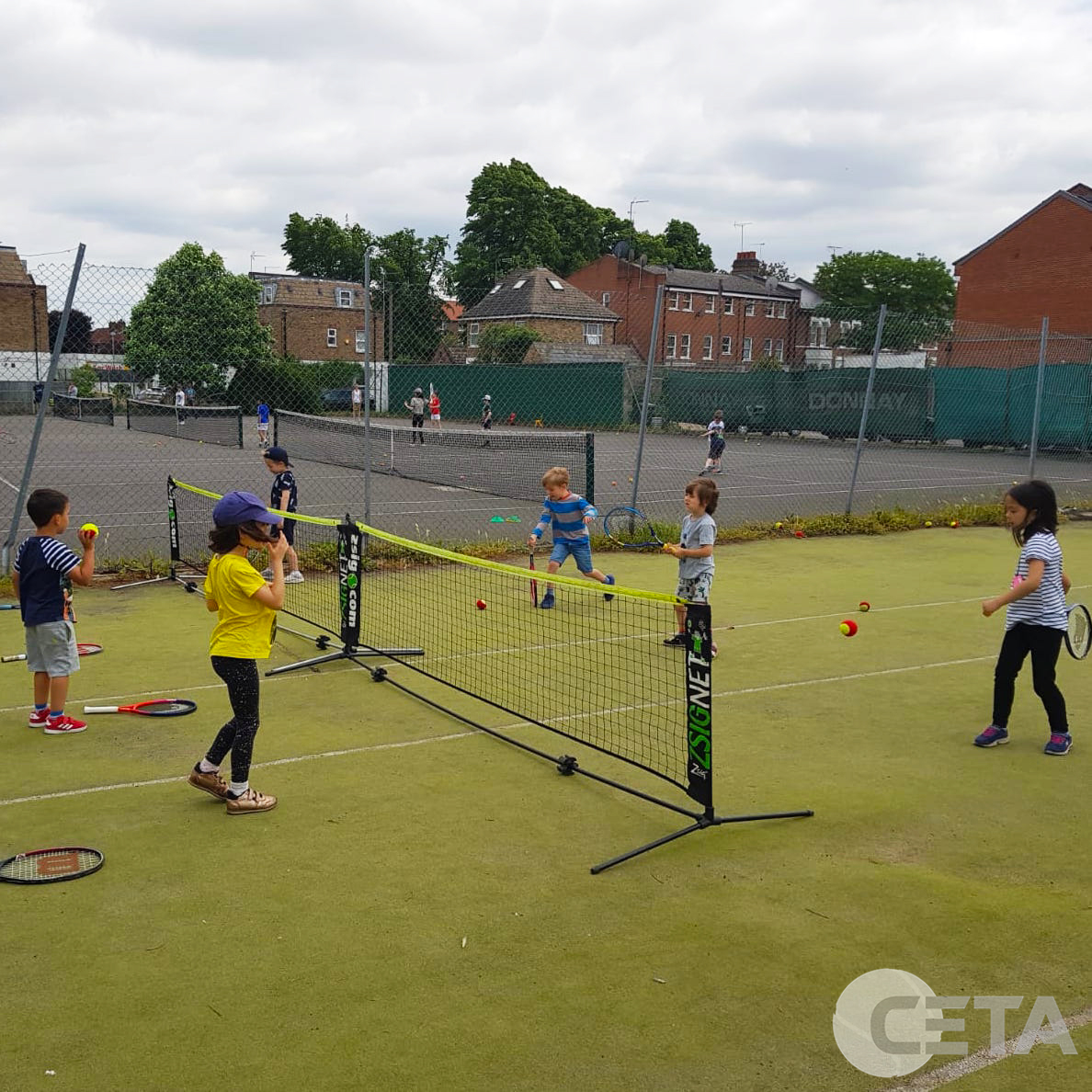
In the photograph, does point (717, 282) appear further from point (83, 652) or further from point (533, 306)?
point (83, 652)

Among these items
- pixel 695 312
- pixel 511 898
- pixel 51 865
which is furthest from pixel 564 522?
pixel 695 312

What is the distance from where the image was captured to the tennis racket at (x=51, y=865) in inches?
192

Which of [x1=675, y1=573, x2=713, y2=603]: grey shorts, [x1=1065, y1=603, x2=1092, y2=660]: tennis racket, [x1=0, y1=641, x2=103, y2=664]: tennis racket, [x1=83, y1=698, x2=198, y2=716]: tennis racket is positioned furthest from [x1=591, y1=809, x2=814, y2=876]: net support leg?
[x1=0, y1=641, x2=103, y2=664]: tennis racket

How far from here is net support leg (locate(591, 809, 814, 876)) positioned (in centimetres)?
507

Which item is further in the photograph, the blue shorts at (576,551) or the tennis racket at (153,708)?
the blue shorts at (576,551)

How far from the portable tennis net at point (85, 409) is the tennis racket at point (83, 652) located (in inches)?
1313

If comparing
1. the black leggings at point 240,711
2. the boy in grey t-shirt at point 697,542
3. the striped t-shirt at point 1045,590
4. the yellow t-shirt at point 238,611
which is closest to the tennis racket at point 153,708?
the black leggings at point 240,711

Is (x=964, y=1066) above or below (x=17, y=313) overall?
below

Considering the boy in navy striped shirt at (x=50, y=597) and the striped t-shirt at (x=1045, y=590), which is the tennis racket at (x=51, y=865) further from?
the striped t-shirt at (x=1045, y=590)

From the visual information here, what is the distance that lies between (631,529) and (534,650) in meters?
6.31

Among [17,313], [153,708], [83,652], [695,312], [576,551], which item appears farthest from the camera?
[695,312]

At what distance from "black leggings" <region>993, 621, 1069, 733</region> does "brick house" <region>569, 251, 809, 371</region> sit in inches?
1581

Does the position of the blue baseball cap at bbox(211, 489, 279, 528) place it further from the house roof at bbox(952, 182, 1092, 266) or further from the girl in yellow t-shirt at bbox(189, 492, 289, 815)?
the house roof at bbox(952, 182, 1092, 266)

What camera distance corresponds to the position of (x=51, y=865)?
5012mm
